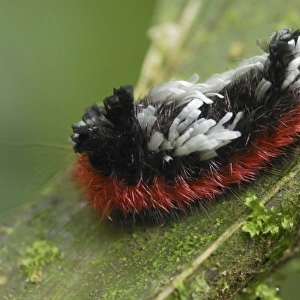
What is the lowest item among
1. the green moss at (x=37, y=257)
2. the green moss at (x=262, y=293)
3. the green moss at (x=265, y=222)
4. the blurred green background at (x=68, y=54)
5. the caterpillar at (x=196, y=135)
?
the green moss at (x=262, y=293)

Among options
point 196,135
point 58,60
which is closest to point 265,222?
point 196,135

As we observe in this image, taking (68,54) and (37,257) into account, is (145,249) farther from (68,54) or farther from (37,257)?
(68,54)

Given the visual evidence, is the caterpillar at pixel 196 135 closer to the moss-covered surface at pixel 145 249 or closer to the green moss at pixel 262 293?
the moss-covered surface at pixel 145 249

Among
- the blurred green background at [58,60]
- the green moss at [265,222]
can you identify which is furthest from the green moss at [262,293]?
the blurred green background at [58,60]

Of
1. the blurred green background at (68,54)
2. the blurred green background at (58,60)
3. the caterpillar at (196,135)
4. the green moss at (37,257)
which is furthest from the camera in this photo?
the blurred green background at (58,60)

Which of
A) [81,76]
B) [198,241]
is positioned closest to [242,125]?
[198,241]

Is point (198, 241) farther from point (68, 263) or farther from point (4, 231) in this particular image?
point (4, 231)
